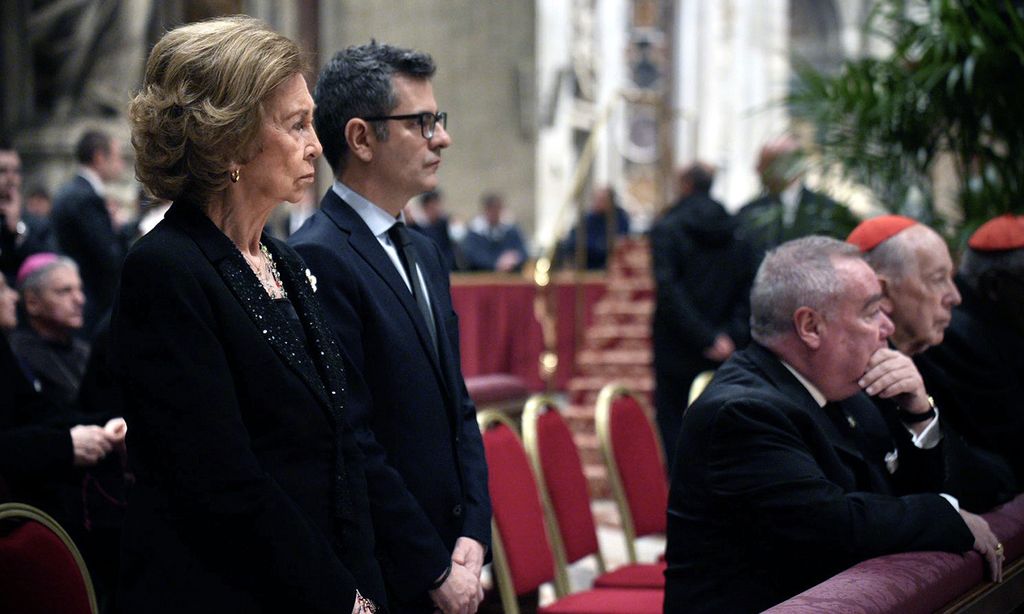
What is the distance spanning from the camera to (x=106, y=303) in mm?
6445

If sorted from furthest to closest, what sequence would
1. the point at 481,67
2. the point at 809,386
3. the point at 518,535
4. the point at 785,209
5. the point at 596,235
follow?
the point at 481,67 → the point at 596,235 → the point at 785,209 → the point at 518,535 → the point at 809,386

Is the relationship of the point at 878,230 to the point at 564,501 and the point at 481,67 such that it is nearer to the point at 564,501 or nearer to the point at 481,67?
the point at 564,501

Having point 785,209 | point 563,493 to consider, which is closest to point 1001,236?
point 563,493

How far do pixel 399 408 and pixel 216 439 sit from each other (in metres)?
0.76

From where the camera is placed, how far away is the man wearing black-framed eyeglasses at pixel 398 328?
92.3 inches

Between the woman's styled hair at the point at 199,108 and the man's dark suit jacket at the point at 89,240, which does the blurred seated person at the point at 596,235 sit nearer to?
the man's dark suit jacket at the point at 89,240

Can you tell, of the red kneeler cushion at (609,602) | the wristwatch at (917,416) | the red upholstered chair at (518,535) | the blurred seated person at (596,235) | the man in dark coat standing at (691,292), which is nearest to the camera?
the wristwatch at (917,416)

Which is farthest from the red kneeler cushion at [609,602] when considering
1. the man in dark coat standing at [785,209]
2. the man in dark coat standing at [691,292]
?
the man in dark coat standing at [691,292]

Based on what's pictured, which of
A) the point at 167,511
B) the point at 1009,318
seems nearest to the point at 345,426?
the point at 167,511

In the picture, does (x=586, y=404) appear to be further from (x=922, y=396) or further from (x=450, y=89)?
(x=450, y=89)

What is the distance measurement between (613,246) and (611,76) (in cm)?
712

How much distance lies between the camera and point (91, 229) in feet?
20.8

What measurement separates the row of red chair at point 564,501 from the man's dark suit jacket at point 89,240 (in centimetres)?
332

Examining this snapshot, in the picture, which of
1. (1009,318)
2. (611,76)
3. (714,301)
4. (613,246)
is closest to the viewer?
(1009,318)
